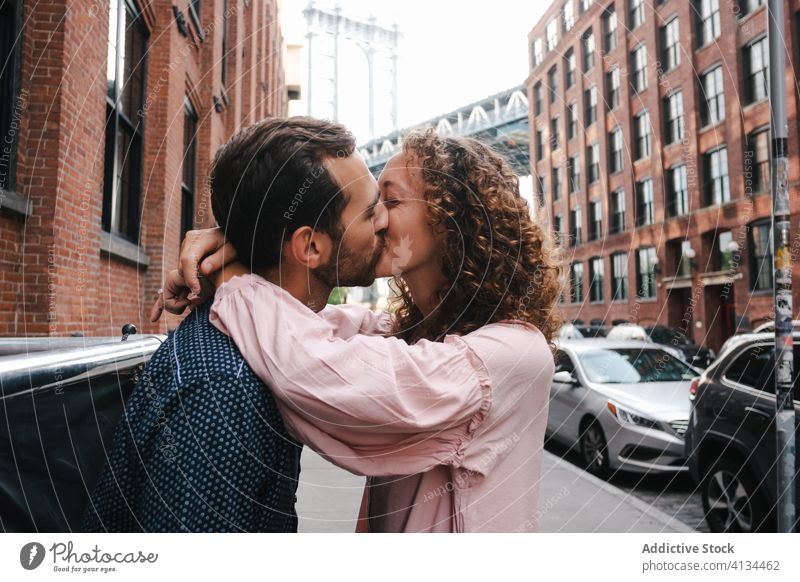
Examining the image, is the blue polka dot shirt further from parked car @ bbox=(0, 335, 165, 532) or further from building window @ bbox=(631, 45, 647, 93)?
building window @ bbox=(631, 45, 647, 93)

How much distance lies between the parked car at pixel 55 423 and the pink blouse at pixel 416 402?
50cm

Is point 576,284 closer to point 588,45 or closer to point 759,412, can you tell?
point 759,412

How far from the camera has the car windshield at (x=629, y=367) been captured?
25.4 feet

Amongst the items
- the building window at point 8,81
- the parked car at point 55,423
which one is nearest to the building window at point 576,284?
the parked car at point 55,423

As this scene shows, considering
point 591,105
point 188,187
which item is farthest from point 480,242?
point 188,187

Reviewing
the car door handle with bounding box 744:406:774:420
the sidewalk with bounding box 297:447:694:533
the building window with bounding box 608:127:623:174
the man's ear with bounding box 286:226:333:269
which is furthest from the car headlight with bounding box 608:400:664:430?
the man's ear with bounding box 286:226:333:269

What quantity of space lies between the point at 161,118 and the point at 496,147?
579cm

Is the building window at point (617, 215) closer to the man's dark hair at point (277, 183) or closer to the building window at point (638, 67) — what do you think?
the building window at point (638, 67)

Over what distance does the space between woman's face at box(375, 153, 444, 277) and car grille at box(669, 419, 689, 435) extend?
5.88 metres

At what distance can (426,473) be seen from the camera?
1.42 metres

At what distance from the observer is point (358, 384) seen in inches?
44.9
